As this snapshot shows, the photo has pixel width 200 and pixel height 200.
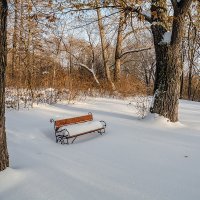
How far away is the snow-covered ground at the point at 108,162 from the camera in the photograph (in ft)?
14.4

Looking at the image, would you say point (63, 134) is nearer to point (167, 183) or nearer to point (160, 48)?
point (167, 183)

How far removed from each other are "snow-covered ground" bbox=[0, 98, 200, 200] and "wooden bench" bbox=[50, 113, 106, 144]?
0.65ft

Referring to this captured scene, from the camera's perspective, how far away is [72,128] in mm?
7254

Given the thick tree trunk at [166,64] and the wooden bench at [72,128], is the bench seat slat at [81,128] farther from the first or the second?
the thick tree trunk at [166,64]

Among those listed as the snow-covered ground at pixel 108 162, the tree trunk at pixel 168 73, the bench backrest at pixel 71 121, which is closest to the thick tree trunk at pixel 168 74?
the tree trunk at pixel 168 73

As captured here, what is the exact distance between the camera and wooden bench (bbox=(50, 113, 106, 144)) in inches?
279

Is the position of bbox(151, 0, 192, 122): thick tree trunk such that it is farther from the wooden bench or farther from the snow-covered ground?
the wooden bench

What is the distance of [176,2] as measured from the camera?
8672 mm

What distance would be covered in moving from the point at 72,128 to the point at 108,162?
1.84 metres

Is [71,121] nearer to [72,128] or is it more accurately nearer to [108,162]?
[72,128]

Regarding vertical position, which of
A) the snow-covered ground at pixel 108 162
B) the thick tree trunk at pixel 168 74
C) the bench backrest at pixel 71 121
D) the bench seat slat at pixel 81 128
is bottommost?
the snow-covered ground at pixel 108 162

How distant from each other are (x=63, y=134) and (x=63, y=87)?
6.19 meters

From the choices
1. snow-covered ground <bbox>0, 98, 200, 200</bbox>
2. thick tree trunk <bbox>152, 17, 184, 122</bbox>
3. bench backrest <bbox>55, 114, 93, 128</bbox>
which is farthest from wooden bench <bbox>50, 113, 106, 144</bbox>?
thick tree trunk <bbox>152, 17, 184, 122</bbox>

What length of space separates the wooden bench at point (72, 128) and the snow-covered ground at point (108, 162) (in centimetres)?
20
